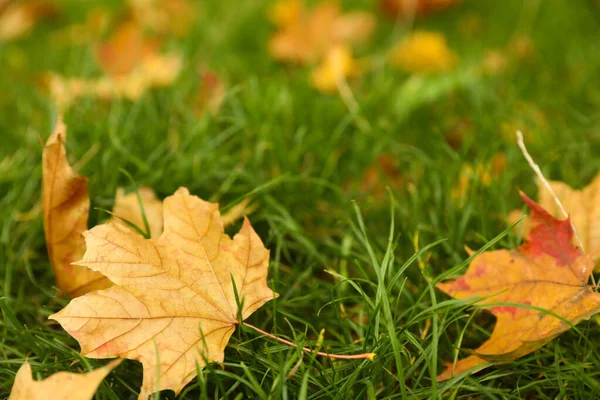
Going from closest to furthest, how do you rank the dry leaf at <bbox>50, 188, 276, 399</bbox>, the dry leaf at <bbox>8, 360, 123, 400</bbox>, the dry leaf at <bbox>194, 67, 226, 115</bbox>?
the dry leaf at <bbox>8, 360, 123, 400</bbox>
the dry leaf at <bbox>50, 188, 276, 399</bbox>
the dry leaf at <bbox>194, 67, 226, 115</bbox>

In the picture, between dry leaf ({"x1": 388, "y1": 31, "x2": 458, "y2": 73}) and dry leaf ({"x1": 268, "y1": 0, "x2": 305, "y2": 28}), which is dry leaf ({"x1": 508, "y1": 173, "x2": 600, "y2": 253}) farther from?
dry leaf ({"x1": 268, "y1": 0, "x2": 305, "y2": 28})

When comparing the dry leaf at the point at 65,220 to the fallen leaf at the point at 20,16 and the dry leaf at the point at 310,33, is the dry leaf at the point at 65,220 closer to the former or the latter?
the dry leaf at the point at 310,33

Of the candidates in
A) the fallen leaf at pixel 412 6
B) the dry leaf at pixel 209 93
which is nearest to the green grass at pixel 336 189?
the dry leaf at pixel 209 93

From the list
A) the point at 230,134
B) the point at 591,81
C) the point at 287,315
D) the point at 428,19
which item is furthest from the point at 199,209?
the point at 428,19

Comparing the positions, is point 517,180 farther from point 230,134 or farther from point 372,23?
point 372,23

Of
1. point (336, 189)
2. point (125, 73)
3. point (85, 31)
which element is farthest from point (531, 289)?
point (85, 31)

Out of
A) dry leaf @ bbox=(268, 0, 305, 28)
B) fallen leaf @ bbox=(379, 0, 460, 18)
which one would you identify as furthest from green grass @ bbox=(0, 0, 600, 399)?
fallen leaf @ bbox=(379, 0, 460, 18)
